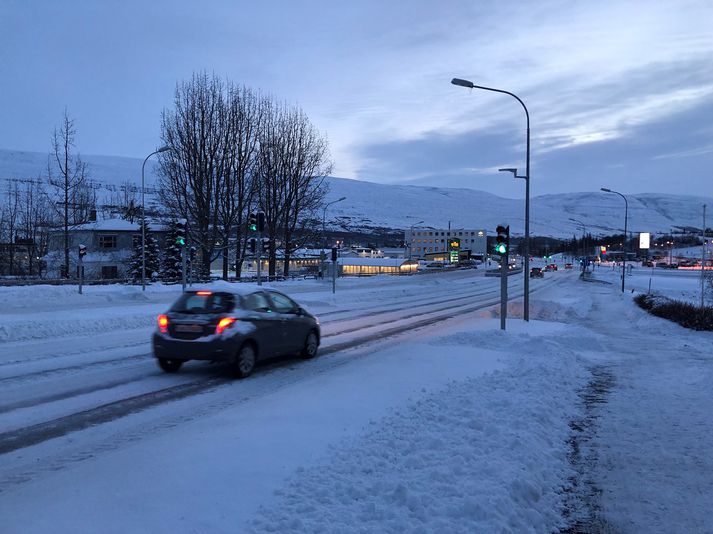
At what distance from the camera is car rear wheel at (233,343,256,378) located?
10078 mm

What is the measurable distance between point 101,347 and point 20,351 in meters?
1.66

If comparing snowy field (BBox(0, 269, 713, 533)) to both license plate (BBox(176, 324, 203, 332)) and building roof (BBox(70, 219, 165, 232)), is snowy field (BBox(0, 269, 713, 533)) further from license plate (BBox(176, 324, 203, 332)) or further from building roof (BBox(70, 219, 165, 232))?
building roof (BBox(70, 219, 165, 232))

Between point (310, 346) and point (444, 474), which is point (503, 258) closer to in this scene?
point (310, 346)

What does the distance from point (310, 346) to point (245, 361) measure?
2.46m

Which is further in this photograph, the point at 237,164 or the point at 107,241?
the point at 107,241

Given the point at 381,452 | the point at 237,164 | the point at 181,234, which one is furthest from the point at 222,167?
the point at 381,452

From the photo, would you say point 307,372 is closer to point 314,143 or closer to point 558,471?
point 558,471

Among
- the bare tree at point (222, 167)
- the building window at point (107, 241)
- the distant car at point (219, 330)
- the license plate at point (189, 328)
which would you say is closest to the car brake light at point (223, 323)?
the distant car at point (219, 330)

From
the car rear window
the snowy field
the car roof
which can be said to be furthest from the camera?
the car roof

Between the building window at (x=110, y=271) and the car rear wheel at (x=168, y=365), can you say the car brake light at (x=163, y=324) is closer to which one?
the car rear wheel at (x=168, y=365)

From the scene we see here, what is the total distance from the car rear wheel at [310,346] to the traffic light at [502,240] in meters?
7.28

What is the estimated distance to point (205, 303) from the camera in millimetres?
10367

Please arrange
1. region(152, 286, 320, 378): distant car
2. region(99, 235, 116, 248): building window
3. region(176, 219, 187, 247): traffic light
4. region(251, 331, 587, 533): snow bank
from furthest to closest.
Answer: region(99, 235, 116, 248): building window < region(176, 219, 187, 247): traffic light < region(152, 286, 320, 378): distant car < region(251, 331, 587, 533): snow bank

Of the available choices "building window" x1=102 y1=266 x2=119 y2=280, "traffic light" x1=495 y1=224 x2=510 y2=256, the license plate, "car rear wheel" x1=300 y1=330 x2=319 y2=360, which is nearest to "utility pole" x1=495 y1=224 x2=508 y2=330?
"traffic light" x1=495 y1=224 x2=510 y2=256
